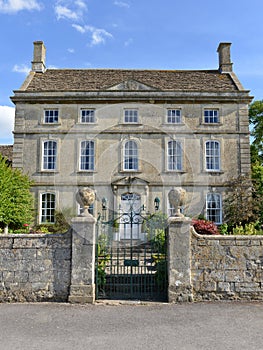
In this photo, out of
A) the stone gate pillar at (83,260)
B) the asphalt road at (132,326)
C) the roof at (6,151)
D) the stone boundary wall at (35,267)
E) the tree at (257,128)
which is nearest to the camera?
the asphalt road at (132,326)

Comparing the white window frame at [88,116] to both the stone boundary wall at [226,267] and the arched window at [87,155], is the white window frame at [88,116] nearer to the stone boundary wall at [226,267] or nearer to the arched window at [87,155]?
the arched window at [87,155]

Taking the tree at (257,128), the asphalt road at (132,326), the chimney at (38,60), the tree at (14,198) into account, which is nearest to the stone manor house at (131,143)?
the tree at (14,198)

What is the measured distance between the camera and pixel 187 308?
7.40m

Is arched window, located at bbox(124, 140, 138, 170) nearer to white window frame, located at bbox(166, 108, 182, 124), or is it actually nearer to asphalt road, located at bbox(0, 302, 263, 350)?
white window frame, located at bbox(166, 108, 182, 124)

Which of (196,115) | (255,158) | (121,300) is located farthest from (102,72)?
(121,300)

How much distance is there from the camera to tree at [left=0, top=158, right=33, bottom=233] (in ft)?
50.3

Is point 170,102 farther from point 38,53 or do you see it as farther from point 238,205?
point 38,53

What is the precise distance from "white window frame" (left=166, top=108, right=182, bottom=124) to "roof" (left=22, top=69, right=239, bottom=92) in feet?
4.46

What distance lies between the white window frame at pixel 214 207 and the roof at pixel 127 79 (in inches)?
249

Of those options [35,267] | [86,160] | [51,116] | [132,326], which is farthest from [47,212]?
[132,326]

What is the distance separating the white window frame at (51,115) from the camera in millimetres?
19906

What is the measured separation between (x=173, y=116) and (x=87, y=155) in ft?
18.5

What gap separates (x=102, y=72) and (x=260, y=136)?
14.3 meters

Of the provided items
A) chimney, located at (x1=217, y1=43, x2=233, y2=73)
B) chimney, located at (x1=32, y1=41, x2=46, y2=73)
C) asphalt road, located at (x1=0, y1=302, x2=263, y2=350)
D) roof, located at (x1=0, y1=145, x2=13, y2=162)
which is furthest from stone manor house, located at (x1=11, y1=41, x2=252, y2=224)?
asphalt road, located at (x1=0, y1=302, x2=263, y2=350)
